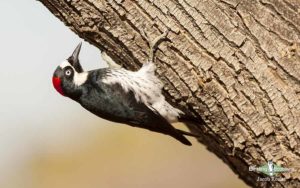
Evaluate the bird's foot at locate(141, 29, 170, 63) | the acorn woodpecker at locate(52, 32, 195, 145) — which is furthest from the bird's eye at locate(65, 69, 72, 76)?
the bird's foot at locate(141, 29, 170, 63)

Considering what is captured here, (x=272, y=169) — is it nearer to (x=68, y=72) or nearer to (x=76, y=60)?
(x=68, y=72)

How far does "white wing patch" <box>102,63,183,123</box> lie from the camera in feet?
15.5

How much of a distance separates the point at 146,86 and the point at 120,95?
0.24 m

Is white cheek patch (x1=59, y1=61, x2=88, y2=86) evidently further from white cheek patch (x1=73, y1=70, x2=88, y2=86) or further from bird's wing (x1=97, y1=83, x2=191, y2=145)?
bird's wing (x1=97, y1=83, x2=191, y2=145)

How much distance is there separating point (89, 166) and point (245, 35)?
11.9 meters

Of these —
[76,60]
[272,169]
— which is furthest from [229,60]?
[76,60]

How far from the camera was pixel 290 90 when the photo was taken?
4.05m

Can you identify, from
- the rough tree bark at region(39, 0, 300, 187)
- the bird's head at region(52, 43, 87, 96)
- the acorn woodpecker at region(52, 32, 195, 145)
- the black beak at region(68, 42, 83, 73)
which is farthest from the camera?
the black beak at region(68, 42, 83, 73)

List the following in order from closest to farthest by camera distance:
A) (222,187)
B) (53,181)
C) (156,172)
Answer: (222,187) → (156,172) → (53,181)

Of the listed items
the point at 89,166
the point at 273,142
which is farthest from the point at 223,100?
the point at 89,166

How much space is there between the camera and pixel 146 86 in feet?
17.0

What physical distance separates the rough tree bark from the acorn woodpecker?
1.48 feet

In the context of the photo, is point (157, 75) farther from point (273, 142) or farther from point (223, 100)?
point (273, 142)

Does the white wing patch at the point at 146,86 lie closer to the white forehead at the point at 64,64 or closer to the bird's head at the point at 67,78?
the bird's head at the point at 67,78
